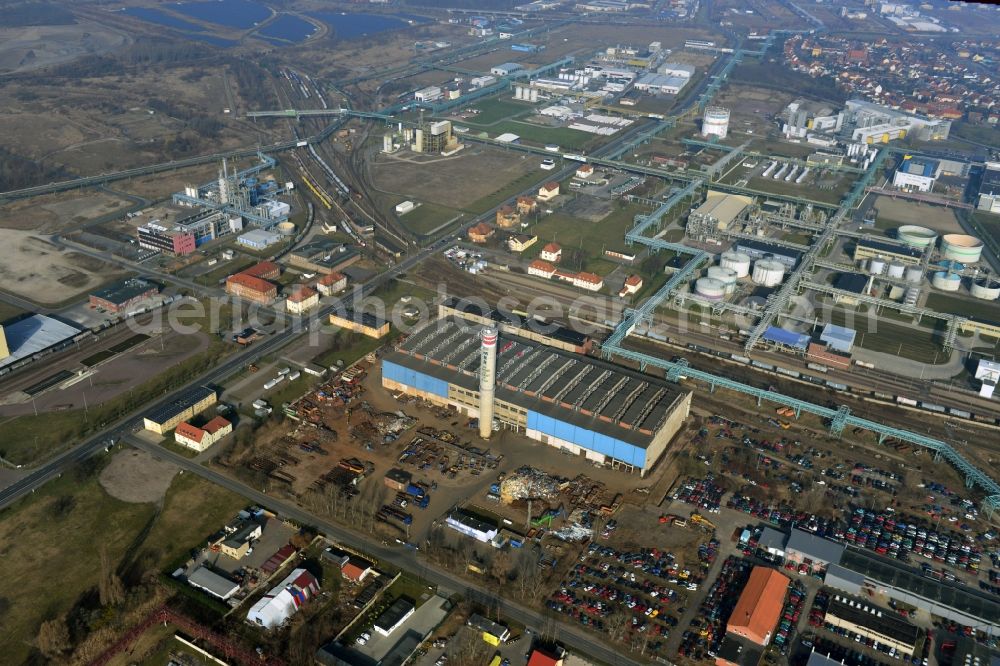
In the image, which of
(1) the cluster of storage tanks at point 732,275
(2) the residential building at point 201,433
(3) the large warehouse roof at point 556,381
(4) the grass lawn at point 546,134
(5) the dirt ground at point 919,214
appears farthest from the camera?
(4) the grass lawn at point 546,134

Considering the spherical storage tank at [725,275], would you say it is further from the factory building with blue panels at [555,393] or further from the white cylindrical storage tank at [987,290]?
the white cylindrical storage tank at [987,290]

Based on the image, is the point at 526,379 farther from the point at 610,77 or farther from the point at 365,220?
the point at 610,77

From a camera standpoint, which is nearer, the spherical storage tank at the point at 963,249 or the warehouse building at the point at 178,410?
the warehouse building at the point at 178,410

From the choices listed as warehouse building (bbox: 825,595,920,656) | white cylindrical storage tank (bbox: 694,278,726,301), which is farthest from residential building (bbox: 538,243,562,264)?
warehouse building (bbox: 825,595,920,656)

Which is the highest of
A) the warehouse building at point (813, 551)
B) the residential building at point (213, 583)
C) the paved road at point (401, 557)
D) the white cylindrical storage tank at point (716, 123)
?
the white cylindrical storage tank at point (716, 123)

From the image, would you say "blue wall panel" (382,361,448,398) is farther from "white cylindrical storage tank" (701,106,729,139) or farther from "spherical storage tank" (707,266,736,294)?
"white cylindrical storage tank" (701,106,729,139)

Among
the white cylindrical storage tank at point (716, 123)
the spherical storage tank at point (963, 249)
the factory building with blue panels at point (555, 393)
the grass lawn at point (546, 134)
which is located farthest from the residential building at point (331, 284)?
the white cylindrical storage tank at point (716, 123)

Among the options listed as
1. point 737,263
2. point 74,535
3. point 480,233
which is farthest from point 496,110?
point 74,535
